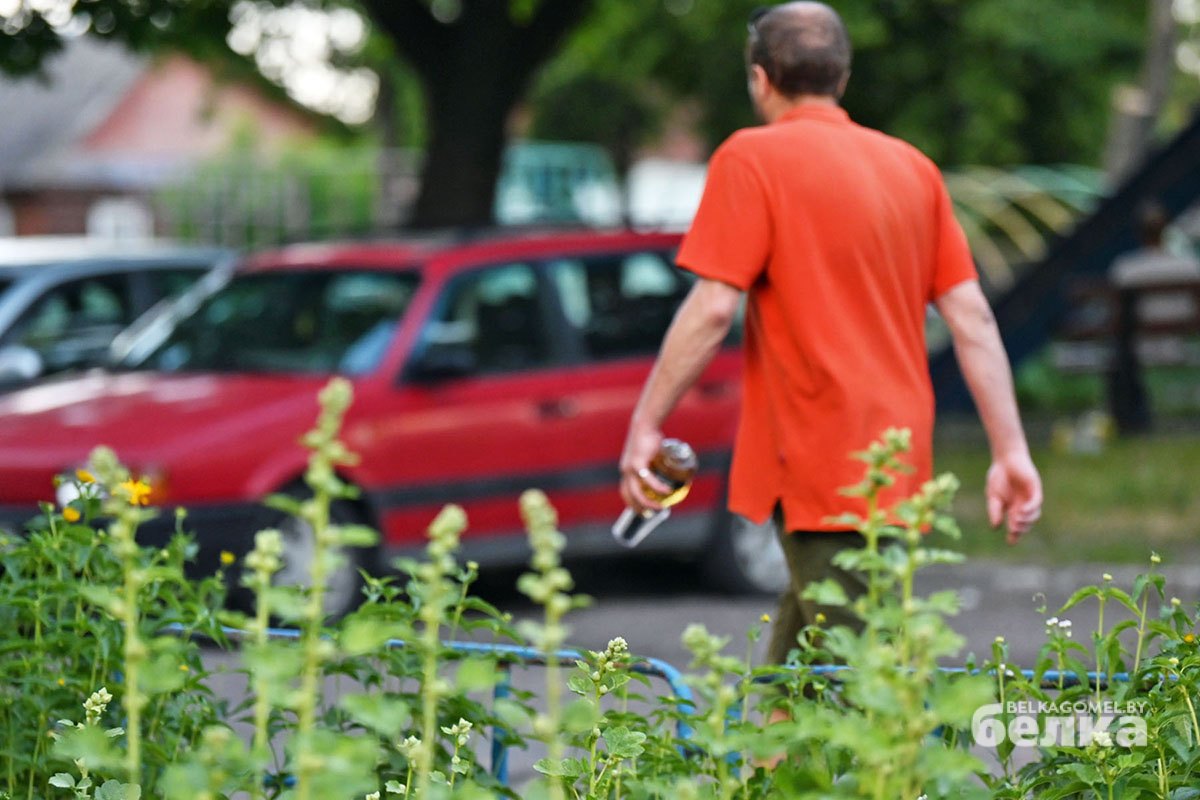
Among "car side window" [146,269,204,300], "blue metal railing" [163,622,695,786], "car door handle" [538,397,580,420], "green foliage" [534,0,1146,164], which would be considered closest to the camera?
"blue metal railing" [163,622,695,786]

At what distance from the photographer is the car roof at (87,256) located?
35.2 feet

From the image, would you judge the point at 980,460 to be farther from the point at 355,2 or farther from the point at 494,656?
the point at 494,656

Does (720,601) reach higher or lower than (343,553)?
lower

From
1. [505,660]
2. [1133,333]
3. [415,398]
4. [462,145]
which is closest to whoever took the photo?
[505,660]

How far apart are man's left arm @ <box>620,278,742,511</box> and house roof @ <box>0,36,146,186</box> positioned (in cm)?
4477

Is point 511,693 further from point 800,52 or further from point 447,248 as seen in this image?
point 447,248

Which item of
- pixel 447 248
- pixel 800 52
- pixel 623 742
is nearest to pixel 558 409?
pixel 447 248

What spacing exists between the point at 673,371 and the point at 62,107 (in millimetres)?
49325

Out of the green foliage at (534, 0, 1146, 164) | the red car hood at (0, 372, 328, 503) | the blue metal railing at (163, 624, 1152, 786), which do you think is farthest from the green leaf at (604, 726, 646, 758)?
the green foliage at (534, 0, 1146, 164)

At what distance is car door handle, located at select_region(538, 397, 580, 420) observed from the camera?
8977 millimetres

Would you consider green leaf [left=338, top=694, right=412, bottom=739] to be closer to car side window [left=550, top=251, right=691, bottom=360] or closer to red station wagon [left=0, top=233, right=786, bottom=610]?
red station wagon [left=0, top=233, right=786, bottom=610]

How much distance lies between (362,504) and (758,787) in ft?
19.1

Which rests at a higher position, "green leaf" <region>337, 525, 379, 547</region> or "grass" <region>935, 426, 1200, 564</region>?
"grass" <region>935, 426, 1200, 564</region>

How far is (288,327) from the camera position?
29.9ft
